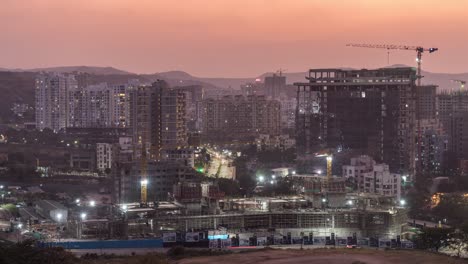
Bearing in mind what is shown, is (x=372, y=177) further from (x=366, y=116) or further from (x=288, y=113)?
(x=288, y=113)

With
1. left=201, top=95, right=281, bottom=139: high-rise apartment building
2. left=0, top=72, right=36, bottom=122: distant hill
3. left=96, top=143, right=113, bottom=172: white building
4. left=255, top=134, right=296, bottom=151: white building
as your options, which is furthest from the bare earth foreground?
left=0, top=72, right=36, bottom=122: distant hill

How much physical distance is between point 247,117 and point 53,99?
31.2ft

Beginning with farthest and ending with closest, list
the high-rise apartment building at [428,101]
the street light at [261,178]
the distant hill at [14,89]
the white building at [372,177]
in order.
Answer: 1. the distant hill at [14,89]
2. the high-rise apartment building at [428,101]
3. the street light at [261,178]
4. the white building at [372,177]

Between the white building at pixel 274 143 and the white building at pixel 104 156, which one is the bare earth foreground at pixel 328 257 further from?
the white building at pixel 274 143

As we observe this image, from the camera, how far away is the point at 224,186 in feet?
68.5

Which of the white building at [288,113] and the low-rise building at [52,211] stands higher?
the white building at [288,113]

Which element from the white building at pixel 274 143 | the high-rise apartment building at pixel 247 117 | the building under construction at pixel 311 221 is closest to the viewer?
the building under construction at pixel 311 221

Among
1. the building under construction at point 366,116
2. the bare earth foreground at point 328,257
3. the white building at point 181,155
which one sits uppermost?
the building under construction at point 366,116

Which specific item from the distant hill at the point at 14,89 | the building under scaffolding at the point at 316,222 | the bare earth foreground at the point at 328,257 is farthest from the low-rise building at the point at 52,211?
the distant hill at the point at 14,89

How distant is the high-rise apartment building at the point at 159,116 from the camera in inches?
1083

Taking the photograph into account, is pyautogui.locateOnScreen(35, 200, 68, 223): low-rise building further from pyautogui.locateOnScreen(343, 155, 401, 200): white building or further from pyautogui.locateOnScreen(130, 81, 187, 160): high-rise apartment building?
pyautogui.locateOnScreen(130, 81, 187, 160): high-rise apartment building

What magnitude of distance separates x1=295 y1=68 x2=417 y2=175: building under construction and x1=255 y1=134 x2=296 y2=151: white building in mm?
4335

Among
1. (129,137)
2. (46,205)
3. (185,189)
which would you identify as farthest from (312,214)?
(129,137)

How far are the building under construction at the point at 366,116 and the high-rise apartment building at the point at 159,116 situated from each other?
162 inches
